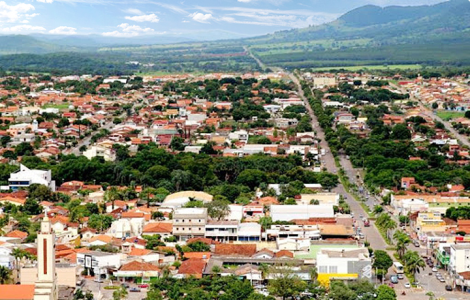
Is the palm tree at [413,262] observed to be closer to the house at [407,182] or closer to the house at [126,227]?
the house at [126,227]

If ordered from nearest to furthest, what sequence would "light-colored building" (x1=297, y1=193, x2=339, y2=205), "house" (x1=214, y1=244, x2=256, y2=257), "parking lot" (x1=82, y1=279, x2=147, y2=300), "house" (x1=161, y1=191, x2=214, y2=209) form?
"parking lot" (x1=82, y1=279, x2=147, y2=300) < "house" (x1=214, y1=244, x2=256, y2=257) < "house" (x1=161, y1=191, x2=214, y2=209) < "light-colored building" (x1=297, y1=193, x2=339, y2=205)

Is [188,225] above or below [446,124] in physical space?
above

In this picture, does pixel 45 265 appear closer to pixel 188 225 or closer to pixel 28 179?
pixel 188 225

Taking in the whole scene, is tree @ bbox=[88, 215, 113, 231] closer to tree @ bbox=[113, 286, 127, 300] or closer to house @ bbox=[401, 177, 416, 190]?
tree @ bbox=[113, 286, 127, 300]

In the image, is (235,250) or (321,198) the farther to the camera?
(321,198)

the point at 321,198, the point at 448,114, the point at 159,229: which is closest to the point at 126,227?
the point at 159,229

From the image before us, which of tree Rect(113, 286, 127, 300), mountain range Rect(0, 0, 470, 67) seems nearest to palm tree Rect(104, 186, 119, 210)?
tree Rect(113, 286, 127, 300)
